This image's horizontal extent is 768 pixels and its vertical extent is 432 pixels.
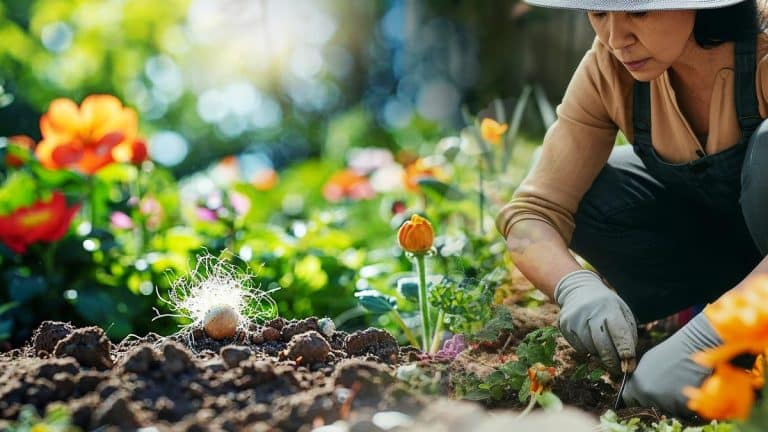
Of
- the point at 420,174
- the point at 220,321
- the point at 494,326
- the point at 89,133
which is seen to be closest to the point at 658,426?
the point at 494,326

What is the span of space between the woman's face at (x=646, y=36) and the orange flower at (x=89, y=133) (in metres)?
1.40

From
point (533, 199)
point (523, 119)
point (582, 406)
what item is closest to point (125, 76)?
point (523, 119)

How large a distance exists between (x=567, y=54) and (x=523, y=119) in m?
0.41

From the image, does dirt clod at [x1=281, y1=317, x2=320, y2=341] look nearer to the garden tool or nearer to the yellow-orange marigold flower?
the garden tool

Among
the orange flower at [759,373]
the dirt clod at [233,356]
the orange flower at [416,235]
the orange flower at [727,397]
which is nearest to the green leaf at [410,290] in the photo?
the orange flower at [416,235]

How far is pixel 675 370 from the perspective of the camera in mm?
1551

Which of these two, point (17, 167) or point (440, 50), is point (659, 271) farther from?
point (440, 50)

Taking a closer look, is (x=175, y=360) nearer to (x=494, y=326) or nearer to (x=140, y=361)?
(x=140, y=361)

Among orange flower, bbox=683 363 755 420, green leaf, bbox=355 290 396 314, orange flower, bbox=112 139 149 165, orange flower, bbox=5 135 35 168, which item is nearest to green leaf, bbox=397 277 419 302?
green leaf, bbox=355 290 396 314

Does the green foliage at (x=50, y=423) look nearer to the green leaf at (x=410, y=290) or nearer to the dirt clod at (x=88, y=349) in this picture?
the dirt clod at (x=88, y=349)

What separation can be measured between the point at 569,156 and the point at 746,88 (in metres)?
0.38

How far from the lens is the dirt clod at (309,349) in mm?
1488

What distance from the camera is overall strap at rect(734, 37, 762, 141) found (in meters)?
1.70

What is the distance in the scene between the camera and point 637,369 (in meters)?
1.63
